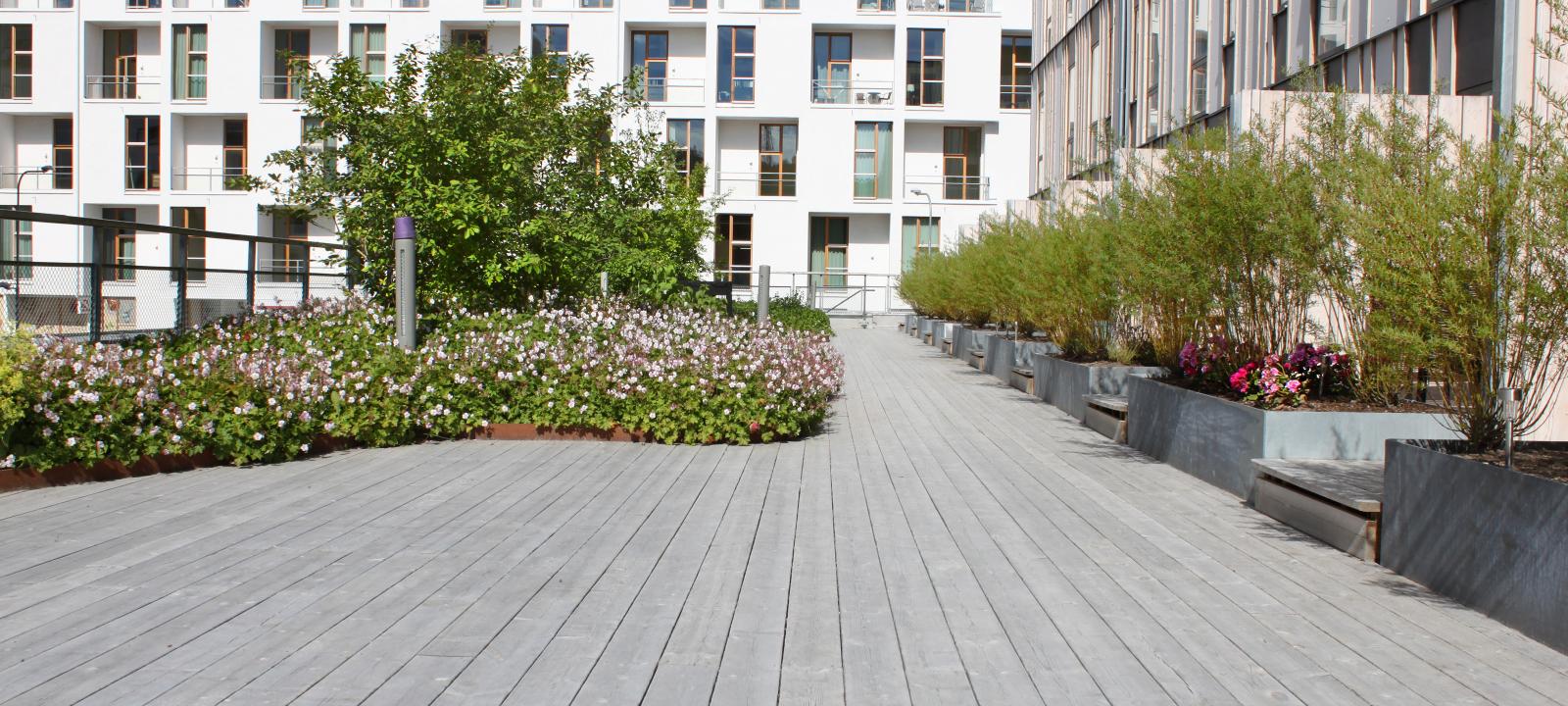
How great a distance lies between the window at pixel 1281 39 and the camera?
17078mm

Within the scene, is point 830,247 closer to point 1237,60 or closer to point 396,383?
point 1237,60

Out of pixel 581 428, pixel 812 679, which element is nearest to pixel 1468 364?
pixel 812 679

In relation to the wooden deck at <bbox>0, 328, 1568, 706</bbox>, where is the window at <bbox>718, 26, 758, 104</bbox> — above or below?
above

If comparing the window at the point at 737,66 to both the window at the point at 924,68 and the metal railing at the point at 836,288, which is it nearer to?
the window at the point at 924,68

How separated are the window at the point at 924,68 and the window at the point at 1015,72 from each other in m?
2.52

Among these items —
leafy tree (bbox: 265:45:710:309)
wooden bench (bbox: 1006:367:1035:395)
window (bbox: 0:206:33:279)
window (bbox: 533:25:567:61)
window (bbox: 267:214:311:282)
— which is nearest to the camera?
window (bbox: 0:206:33:279)

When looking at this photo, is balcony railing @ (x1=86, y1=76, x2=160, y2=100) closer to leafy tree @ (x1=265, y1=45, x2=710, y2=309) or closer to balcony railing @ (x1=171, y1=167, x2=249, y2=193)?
balcony railing @ (x1=171, y1=167, x2=249, y2=193)

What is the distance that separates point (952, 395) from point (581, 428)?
20.6 feet

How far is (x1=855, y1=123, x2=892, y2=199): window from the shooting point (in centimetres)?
4225

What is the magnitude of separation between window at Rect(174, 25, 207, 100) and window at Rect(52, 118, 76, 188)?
13.9ft

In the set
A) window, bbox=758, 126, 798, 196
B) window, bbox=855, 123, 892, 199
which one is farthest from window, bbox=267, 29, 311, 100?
window, bbox=855, 123, 892, 199

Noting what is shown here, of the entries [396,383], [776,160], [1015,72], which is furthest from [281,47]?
[396,383]

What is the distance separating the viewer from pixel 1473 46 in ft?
43.6

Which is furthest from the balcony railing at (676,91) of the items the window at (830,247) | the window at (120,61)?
the window at (120,61)
